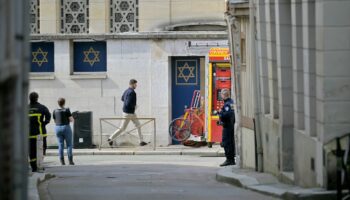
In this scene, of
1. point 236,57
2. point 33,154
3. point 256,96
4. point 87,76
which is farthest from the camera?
point 87,76

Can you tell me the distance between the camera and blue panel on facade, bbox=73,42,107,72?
2936 centimetres

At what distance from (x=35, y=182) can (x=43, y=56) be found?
46.2ft

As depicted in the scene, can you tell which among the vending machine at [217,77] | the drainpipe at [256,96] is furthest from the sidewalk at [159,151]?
the drainpipe at [256,96]

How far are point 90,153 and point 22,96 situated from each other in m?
21.2

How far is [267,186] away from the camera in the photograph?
1489cm

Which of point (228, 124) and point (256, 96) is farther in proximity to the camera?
point (228, 124)

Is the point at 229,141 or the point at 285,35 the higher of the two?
the point at 285,35

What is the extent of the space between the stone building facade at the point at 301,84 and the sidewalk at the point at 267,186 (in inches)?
7.1

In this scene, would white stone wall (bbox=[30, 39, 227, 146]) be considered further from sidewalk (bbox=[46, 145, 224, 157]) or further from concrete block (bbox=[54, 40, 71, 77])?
→ sidewalk (bbox=[46, 145, 224, 157])

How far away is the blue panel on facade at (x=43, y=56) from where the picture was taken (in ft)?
96.9

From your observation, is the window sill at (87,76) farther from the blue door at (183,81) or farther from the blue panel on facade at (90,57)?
the blue door at (183,81)

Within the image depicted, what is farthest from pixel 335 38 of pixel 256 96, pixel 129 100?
pixel 129 100

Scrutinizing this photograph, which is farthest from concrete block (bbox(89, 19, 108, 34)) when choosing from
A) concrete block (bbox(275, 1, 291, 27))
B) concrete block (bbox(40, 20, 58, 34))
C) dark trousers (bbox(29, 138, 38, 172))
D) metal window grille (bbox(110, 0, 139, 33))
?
concrete block (bbox(275, 1, 291, 27))

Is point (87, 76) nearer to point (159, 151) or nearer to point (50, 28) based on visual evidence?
point (50, 28)
